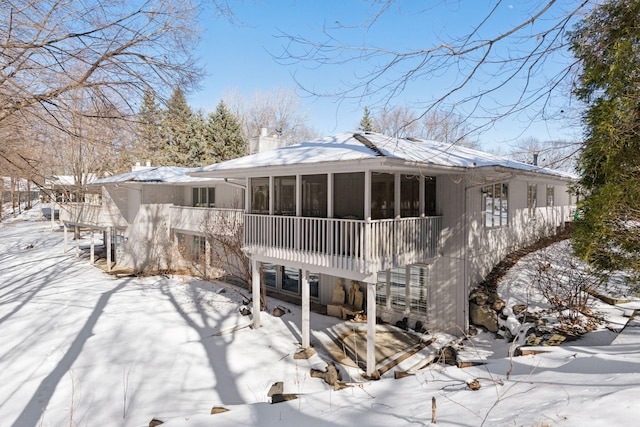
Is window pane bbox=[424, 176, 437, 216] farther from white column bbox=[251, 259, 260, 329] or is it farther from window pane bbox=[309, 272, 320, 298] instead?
white column bbox=[251, 259, 260, 329]

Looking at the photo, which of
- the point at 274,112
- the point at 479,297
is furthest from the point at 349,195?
the point at 274,112

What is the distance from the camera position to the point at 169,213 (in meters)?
17.0

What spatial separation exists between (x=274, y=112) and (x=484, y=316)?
28.8 m

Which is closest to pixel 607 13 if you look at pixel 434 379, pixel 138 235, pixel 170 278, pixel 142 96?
pixel 434 379

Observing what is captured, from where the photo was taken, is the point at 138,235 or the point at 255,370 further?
the point at 138,235

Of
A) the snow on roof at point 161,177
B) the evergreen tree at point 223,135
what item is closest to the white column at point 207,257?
the snow on roof at point 161,177

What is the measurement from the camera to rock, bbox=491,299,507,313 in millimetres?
8938

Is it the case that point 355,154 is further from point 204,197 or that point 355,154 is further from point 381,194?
point 204,197

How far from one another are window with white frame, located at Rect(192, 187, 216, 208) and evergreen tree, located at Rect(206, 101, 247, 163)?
13.8 m

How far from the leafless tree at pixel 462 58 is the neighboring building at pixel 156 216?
12.8 meters

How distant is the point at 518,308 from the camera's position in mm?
8672

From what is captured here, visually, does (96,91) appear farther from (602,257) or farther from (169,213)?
(169,213)

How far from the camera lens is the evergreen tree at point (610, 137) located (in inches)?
161

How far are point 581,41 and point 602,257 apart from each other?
3586 millimetres
